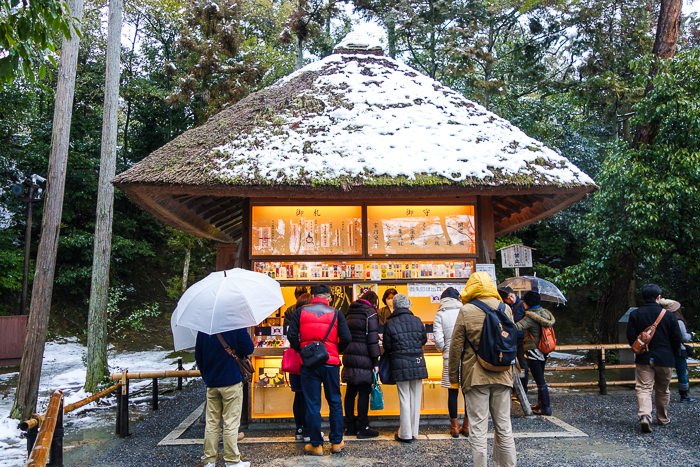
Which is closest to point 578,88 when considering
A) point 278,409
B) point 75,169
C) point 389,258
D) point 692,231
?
point 692,231

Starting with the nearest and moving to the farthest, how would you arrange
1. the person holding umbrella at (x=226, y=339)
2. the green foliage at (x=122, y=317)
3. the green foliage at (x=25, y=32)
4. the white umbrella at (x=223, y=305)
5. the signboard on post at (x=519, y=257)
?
1. the green foliage at (x=25, y=32)
2. the white umbrella at (x=223, y=305)
3. the person holding umbrella at (x=226, y=339)
4. the signboard on post at (x=519, y=257)
5. the green foliage at (x=122, y=317)

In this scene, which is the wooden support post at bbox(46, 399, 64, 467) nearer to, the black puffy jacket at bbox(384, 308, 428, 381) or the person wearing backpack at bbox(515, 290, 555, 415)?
the black puffy jacket at bbox(384, 308, 428, 381)

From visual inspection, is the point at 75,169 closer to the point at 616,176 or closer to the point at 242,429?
the point at 242,429

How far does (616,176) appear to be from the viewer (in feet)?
35.1

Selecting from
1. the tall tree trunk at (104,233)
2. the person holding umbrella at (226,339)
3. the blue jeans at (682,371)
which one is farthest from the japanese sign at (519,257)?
the tall tree trunk at (104,233)

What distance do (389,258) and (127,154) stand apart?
63.1ft

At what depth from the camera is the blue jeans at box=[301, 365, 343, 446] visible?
5230 mm

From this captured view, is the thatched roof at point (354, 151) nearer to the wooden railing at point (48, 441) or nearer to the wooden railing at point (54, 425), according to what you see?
the wooden railing at point (54, 425)

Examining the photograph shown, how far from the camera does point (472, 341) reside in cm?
420

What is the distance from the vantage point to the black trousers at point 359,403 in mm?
5797

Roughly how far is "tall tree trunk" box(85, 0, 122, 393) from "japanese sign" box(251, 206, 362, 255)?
5799mm

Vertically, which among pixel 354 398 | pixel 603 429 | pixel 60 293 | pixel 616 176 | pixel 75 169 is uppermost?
pixel 75 169

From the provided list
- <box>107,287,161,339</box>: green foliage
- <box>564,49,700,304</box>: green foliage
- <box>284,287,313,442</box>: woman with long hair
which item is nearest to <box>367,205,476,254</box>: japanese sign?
<box>284,287,313,442</box>: woman with long hair

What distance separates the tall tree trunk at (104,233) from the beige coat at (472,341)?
30.4ft
